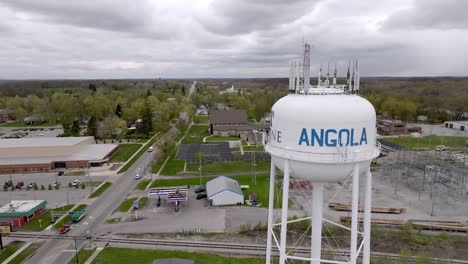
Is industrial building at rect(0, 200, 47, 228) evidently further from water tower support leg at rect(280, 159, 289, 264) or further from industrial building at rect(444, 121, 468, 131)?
industrial building at rect(444, 121, 468, 131)

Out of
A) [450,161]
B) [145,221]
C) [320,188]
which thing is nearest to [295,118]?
[320,188]

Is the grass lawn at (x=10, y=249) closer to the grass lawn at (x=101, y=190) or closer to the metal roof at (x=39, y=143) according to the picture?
the grass lawn at (x=101, y=190)

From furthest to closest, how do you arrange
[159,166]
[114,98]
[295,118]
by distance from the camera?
[114,98]
[159,166]
[295,118]

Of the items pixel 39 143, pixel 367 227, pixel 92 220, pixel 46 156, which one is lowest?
pixel 92 220

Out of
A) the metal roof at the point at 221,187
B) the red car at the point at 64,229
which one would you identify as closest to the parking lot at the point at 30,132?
the red car at the point at 64,229

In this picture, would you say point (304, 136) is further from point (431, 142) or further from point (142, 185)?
point (431, 142)

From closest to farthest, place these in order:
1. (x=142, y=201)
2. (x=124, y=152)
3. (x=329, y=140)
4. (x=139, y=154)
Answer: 1. (x=329, y=140)
2. (x=142, y=201)
3. (x=139, y=154)
4. (x=124, y=152)

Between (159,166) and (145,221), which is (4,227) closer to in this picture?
(145,221)

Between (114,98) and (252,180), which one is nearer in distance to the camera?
(252,180)

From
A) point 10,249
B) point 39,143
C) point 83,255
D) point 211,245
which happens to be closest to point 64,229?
point 10,249
